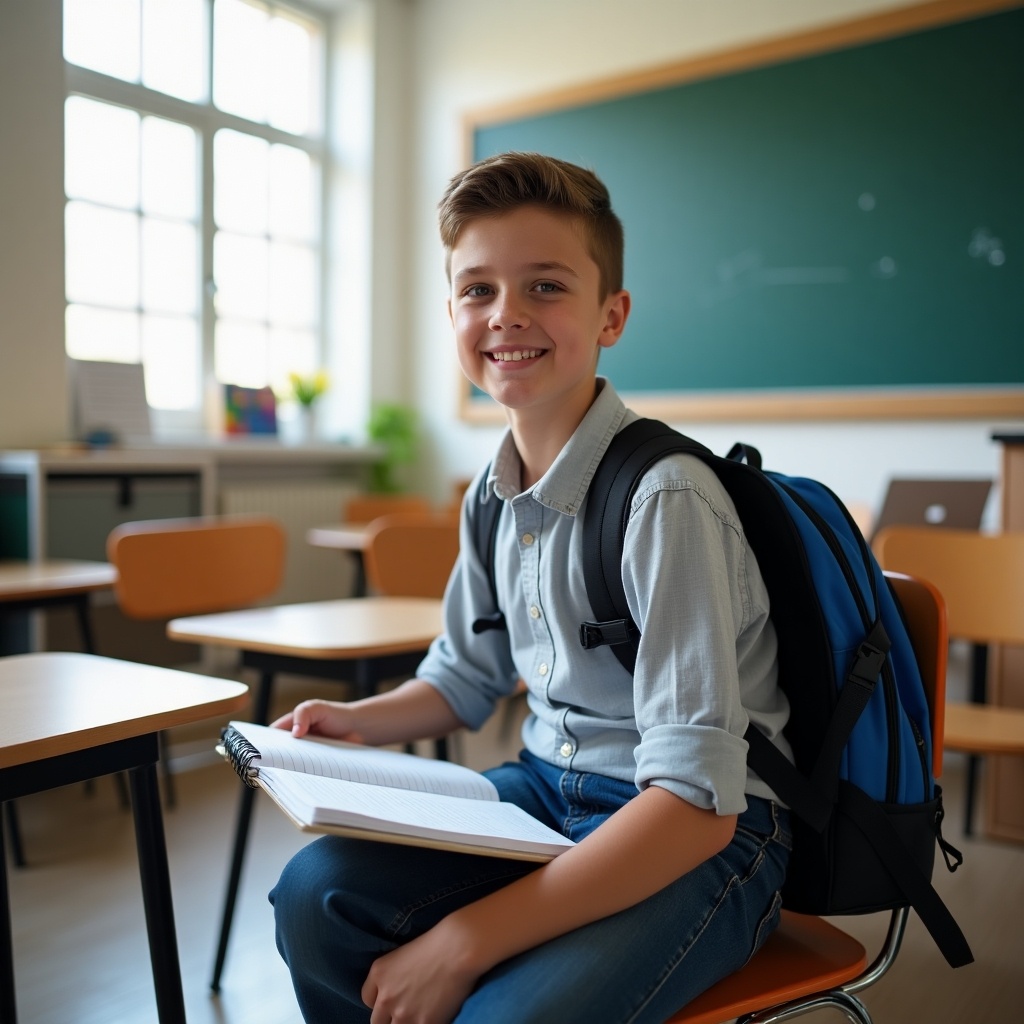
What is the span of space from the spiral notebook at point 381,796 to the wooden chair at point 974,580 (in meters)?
1.35

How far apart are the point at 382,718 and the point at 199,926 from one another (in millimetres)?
1084

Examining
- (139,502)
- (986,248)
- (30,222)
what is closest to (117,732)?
(139,502)

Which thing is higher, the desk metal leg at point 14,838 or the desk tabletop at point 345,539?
the desk tabletop at point 345,539

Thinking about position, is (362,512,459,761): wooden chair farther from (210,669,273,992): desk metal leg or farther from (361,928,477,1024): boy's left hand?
(361,928,477,1024): boy's left hand

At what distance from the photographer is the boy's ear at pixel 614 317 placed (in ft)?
3.95

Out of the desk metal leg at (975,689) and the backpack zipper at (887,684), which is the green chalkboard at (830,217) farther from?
the backpack zipper at (887,684)

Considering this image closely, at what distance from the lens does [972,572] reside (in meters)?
2.19

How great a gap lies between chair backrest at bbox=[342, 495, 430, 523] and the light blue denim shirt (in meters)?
2.98

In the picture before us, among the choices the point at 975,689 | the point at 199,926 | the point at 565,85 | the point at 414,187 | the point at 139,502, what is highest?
the point at 565,85

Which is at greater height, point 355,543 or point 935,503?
point 935,503

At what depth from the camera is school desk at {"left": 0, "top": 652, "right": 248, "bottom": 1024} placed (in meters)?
0.97

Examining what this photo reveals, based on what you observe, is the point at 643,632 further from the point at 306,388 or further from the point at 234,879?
the point at 306,388

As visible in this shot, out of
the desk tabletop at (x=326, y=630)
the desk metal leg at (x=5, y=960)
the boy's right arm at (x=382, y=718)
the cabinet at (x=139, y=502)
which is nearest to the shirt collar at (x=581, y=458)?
the boy's right arm at (x=382, y=718)

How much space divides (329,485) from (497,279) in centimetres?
366
